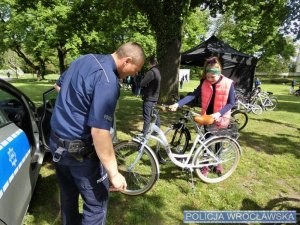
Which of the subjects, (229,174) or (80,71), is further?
(229,174)

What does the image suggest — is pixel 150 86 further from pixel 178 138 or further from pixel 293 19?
pixel 293 19

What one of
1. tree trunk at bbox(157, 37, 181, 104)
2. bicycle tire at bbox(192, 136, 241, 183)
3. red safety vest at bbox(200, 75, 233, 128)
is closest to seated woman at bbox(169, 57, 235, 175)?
red safety vest at bbox(200, 75, 233, 128)

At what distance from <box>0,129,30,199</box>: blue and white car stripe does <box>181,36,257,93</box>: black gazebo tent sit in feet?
38.6

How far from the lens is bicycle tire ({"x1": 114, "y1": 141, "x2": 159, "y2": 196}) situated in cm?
437

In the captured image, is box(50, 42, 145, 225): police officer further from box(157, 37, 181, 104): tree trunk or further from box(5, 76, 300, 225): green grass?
box(157, 37, 181, 104): tree trunk

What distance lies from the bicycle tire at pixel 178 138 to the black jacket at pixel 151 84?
4.96 ft

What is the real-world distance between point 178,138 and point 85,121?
3416mm

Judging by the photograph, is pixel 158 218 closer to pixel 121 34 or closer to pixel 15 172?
pixel 15 172

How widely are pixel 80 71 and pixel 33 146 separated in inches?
84.3

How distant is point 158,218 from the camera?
3930 millimetres

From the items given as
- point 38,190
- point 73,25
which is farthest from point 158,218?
point 73,25

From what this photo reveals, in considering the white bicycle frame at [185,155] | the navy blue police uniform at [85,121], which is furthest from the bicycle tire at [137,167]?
the navy blue police uniform at [85,121]

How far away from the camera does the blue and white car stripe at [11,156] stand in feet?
8.05

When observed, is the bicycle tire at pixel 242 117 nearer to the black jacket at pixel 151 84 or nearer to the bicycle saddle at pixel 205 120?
the black jacket at pixel 151 84
